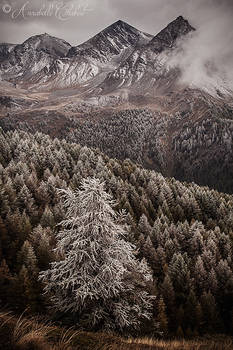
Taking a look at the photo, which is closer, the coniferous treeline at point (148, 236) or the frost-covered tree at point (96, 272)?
the frost-covered tree at point (96, 272)

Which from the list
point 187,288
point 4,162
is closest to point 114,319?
point 187,288

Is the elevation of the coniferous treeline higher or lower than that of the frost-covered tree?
lower

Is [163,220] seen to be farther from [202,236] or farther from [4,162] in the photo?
[4,162]

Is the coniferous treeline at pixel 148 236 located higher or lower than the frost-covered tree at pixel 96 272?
lower

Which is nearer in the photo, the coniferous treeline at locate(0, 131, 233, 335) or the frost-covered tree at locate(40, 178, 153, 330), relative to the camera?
the frost-covered tree at locate(40, 178, 153, 330)
